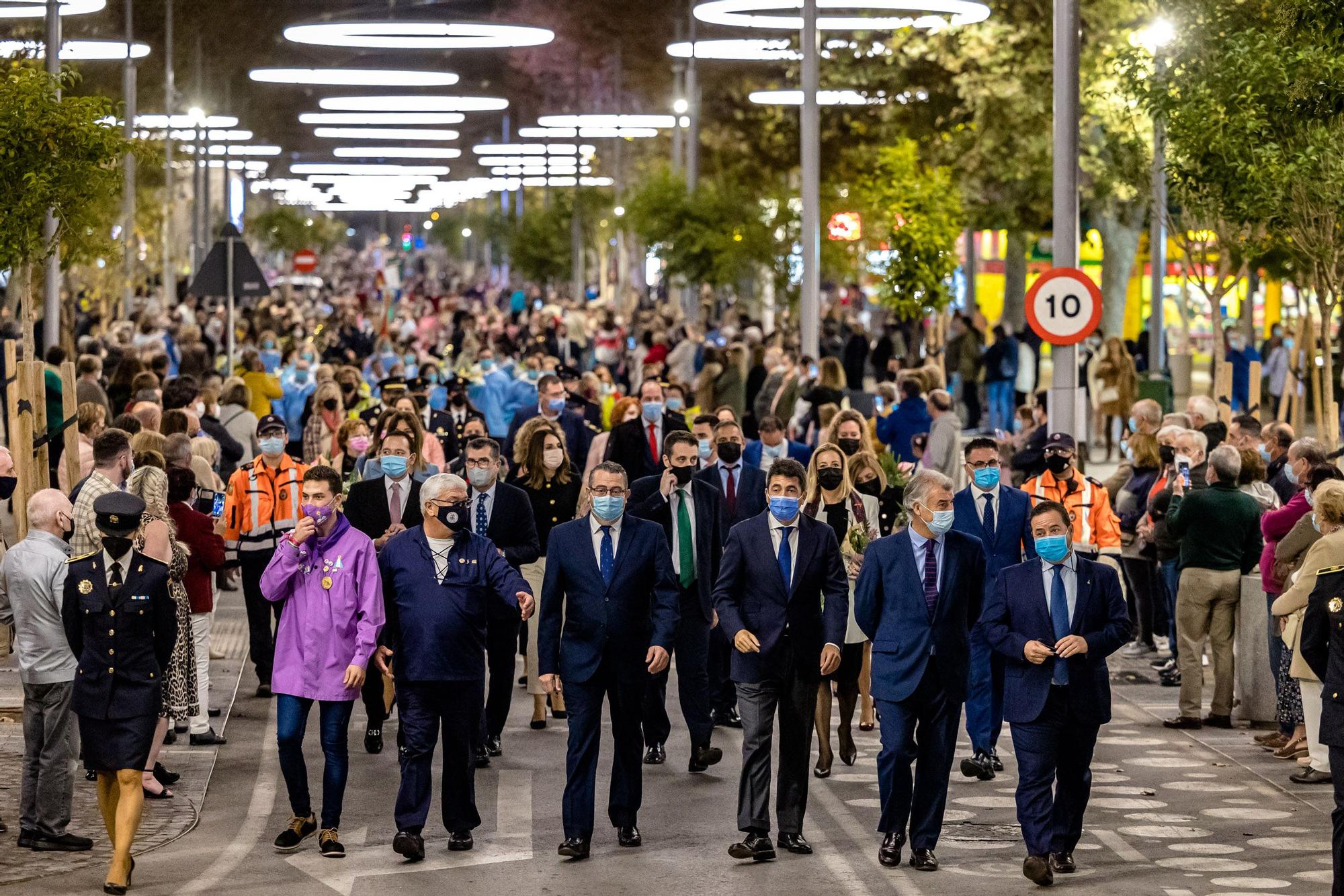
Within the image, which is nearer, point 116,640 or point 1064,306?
point 116,640

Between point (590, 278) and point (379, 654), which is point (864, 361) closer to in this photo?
point (379, 654)

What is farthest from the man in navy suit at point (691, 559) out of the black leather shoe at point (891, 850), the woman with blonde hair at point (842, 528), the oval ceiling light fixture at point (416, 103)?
the oval ceiling light fixture at point (416, 103)

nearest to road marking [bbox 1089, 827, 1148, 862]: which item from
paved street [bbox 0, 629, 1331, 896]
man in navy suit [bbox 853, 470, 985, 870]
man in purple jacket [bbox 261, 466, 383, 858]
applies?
paved street [bbox 0, 629, 1331, 896]

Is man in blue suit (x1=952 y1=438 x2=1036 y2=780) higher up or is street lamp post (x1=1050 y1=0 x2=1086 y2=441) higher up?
street lamp post (x1=1050 y1=0 x2=1086 y2=441)

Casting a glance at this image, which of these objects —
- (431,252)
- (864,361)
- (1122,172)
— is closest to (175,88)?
(864,361)

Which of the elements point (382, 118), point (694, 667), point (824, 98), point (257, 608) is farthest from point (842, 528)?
point (382, 118)

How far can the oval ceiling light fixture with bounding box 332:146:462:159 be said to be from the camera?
3268 inches

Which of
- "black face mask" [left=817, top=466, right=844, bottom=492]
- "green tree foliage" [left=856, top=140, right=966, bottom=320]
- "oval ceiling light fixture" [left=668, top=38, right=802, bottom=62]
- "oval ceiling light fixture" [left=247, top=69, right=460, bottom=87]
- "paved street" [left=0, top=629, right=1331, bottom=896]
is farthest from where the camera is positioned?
"oval ceiling light fixture" [left=247, top=69, right=460, bottom=87]

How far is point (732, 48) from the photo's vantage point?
144ft

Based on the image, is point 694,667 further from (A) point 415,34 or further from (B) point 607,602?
(A) point 415,34

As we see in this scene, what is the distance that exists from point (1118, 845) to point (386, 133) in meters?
64.4

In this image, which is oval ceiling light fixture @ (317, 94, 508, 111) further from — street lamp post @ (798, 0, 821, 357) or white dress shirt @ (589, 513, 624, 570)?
white dress shirt @ (589, 513, 624, 570)

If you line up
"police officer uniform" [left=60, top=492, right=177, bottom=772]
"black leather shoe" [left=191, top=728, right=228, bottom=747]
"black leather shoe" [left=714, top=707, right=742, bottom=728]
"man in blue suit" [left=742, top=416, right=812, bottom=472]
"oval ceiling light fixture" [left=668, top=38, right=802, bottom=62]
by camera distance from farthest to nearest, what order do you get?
1. "oval ceiling light fixture" [left=668, top=38, right=802, bottom=62]
2. "man in blue suit" [left=742, top=416, right=812, bottom=472]
3. "black leather shoe" [left=714, top=707, right=742, bottom=728]
4. "black leather shoe" [left=191, top=728, right=228, bottom=747]
5. "police officer uniform" [left=60, top=492, right=177, bottom=772]

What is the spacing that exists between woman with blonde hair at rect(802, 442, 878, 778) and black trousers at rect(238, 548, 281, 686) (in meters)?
3.66
